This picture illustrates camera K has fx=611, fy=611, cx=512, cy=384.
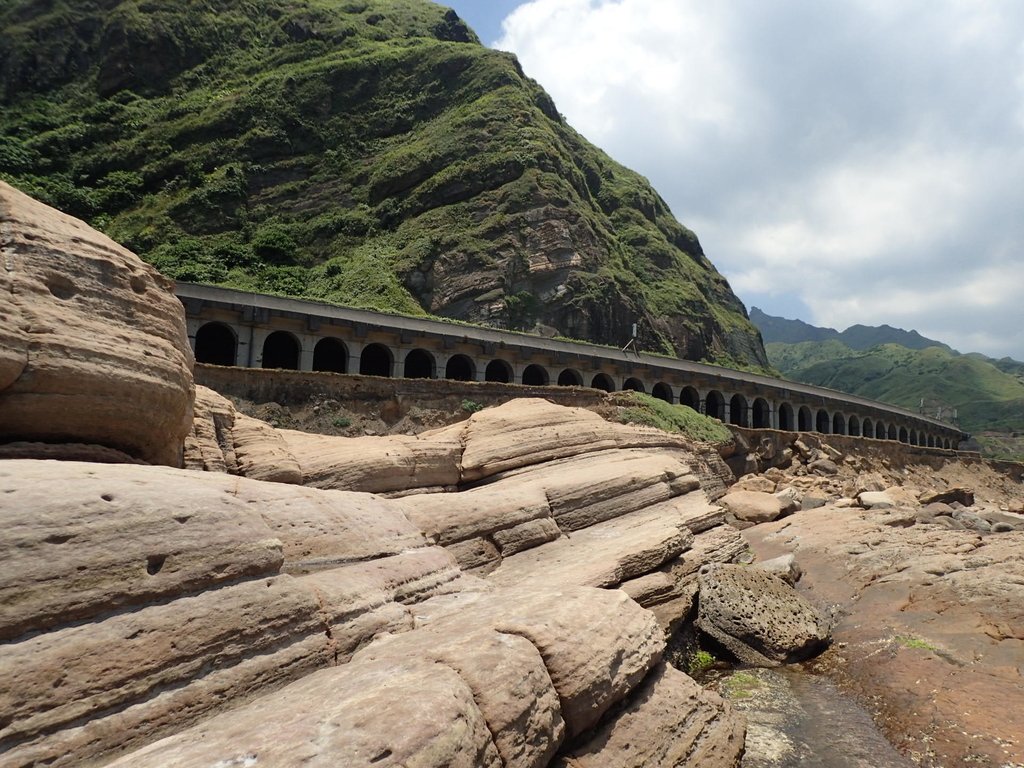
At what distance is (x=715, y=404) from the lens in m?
50.7

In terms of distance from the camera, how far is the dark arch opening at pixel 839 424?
63.9m

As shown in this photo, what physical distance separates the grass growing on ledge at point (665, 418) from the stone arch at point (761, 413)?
2356 cm

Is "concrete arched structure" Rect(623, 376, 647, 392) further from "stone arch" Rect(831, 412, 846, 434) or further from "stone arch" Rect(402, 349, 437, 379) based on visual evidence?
"stone arch" Rect(831, 412, 846, 434)

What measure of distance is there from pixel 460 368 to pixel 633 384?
13.8 meters

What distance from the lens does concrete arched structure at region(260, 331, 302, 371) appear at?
113ft

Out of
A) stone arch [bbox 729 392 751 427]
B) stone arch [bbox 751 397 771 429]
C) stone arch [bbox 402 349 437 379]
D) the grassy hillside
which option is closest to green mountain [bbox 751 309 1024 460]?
the grassy hillside

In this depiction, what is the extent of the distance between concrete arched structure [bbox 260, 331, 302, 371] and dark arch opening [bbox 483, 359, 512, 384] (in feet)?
38.2

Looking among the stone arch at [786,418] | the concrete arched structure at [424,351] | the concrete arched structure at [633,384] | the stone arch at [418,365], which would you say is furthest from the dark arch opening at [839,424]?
the stone arch at [418,365]

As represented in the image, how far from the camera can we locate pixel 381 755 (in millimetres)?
4352

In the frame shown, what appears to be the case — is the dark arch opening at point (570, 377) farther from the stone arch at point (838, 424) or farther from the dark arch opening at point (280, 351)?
the stone arch at point (838, 424)

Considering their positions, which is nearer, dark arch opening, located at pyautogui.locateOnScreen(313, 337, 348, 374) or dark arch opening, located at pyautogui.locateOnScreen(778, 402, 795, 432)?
dark arch opening, located at pyautogui.locateOnScreen(313, 337, 348, 374)

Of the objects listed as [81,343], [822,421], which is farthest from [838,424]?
[81,343]

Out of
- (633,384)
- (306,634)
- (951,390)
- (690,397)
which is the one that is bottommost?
(306,634)

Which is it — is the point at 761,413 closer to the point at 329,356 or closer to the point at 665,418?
the point at 665,418
